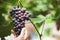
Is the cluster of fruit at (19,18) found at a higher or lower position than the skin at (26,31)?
higher

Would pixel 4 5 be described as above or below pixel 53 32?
above

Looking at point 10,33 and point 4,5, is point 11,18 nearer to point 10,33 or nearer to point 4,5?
point 10,33

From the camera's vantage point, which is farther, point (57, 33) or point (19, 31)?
point (57, 33)

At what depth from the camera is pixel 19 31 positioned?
0.94 metres

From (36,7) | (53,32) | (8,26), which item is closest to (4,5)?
(36,7)

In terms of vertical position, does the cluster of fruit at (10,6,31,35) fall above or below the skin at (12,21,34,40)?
above

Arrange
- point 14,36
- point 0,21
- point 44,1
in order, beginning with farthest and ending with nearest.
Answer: point 44,1, point 0,21, point 14,36

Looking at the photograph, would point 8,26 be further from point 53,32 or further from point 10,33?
point 53,32

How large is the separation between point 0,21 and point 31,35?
0.15 metres

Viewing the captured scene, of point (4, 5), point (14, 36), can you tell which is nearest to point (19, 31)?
point (14, 36)

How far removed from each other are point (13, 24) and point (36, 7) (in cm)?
71

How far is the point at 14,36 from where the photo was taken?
94cm

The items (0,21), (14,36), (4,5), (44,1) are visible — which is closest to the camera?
(14,36)

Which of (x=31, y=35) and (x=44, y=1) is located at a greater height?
(x=44, y=1)
